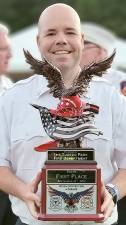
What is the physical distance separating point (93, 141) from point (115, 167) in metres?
0.19

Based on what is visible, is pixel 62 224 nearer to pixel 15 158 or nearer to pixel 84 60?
pixel 15 158

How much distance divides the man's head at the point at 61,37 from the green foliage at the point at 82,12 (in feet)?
115

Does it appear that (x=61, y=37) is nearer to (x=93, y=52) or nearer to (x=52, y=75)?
(x=52, y=75)

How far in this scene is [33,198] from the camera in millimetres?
2953

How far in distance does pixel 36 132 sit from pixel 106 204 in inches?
18.6

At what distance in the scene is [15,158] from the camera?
3.26m

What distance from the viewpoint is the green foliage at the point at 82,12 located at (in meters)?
39.6

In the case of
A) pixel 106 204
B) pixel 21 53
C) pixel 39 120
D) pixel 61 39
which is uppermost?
pixel 21 53

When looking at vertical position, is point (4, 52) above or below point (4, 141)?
above

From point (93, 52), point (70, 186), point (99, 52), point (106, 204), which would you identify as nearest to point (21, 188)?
point (70, 186)

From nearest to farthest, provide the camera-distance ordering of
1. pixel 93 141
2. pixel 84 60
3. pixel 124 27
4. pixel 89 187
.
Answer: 1. pixel 89 187
2. pixel 93 141
3. pixel 84 60
4. pixel 124 27

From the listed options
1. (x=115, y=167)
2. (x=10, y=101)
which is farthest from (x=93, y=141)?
(x=10, y=101)

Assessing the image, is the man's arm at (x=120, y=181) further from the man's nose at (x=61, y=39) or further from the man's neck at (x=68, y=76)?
the man's nose at (x=61, y=39)

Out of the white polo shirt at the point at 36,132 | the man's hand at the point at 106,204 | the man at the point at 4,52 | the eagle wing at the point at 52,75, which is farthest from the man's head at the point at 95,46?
the man's hand at the point at 106,204
